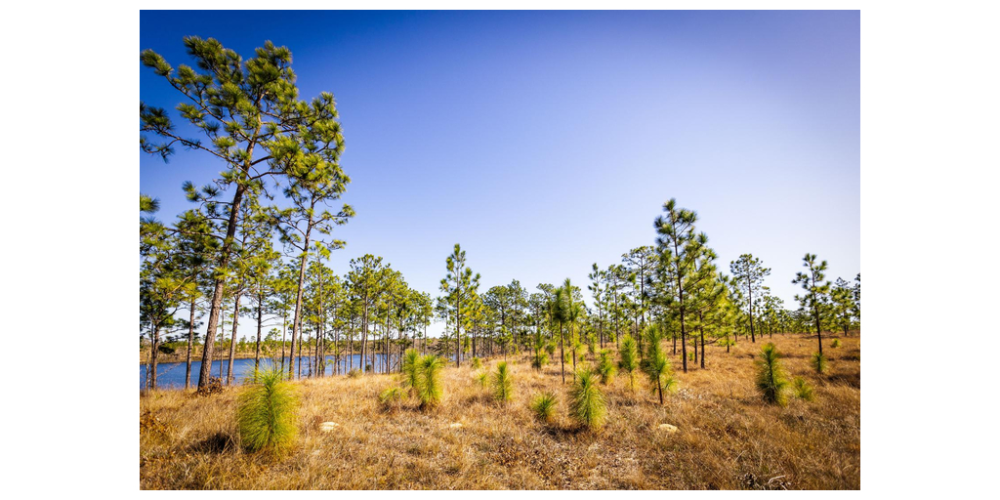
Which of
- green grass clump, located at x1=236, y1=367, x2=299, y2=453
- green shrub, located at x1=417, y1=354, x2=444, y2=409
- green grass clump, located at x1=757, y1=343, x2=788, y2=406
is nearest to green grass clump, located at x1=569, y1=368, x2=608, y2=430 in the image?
green shrub, located at x1=417, y1=354, x2=444, y2=409

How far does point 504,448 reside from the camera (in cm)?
482

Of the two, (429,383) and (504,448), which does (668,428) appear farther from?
(429,383)

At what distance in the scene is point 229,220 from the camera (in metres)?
7.04

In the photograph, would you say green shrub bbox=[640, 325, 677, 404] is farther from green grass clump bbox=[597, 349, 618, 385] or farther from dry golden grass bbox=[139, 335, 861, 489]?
green grass clump bbox=[597, 349, 618, 385]

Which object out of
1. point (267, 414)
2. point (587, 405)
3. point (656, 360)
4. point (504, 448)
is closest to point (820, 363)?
point (656, 360)

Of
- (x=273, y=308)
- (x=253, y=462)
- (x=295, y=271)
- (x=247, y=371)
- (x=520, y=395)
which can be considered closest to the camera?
(x=253, y=462)

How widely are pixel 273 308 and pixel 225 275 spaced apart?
14.6 m

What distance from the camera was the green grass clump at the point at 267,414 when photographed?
391 centimetres

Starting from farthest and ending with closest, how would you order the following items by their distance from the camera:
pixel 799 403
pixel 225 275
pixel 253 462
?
pixel 799 403 < pixel 225 275 < pixel 253 462

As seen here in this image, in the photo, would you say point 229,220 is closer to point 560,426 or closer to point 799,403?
point 560,426

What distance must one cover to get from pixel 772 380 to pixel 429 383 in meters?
9.54

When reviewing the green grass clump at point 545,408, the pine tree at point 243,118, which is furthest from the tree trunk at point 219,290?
the green grass clump at point 545,408

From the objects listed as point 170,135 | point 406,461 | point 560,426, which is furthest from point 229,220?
point 560,426
